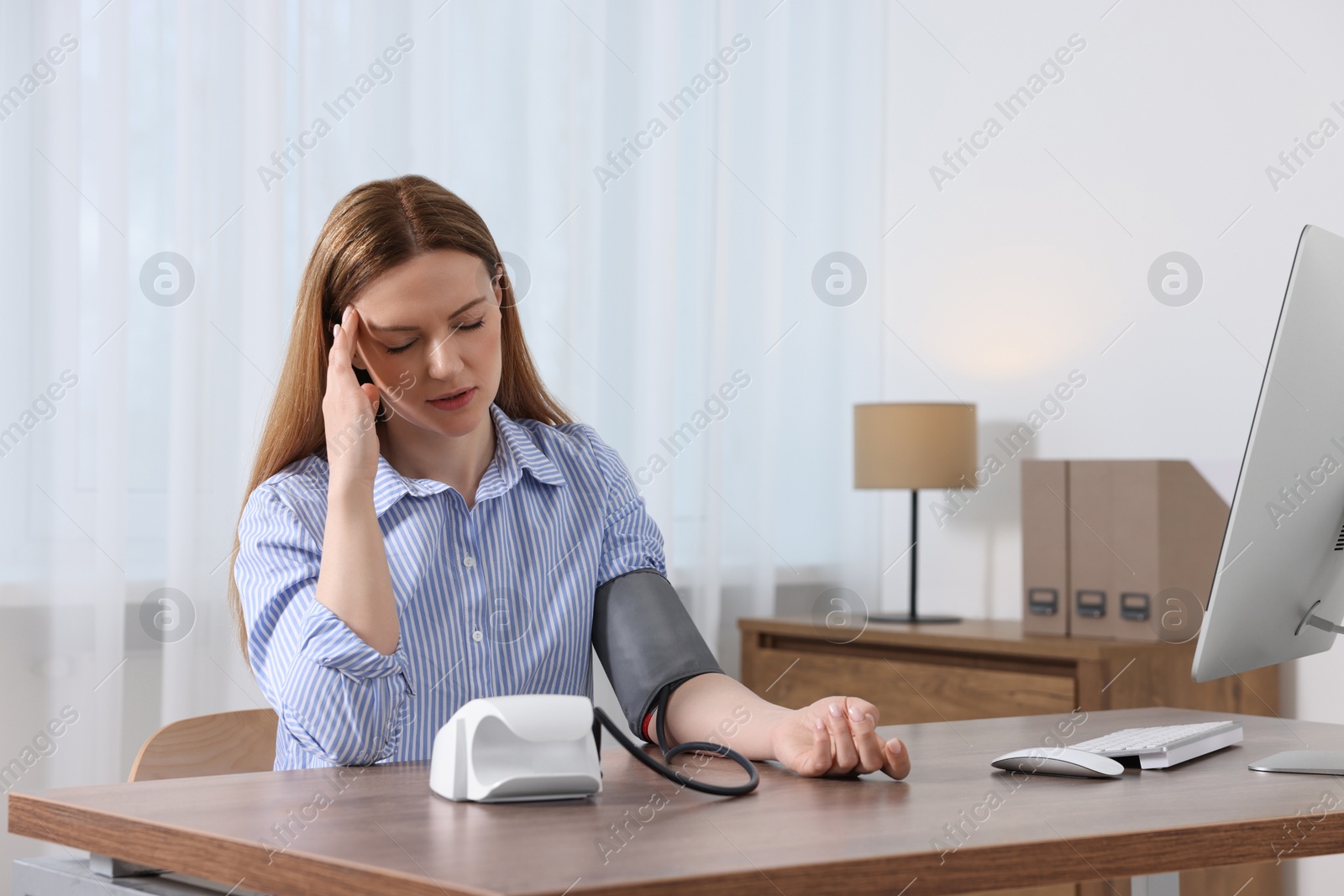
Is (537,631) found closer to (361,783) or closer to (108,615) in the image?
(361,783)

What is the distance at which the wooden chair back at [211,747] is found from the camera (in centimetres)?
143

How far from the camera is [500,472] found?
1591 millimetres

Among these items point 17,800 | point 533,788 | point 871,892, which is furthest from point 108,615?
point 871,892

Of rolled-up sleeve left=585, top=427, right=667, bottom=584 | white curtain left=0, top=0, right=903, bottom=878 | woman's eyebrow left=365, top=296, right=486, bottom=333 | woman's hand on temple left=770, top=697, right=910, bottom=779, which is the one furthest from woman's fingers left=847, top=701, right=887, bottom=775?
white curtain left=0, top=0, right=903, bottom=878

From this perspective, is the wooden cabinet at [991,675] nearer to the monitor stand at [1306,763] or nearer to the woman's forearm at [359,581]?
the monitor stand at [1306,763]

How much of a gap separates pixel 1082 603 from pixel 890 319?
121cm

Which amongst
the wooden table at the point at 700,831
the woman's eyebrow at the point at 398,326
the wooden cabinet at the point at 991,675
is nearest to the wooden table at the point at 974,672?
the wooden cabinet at the point at 991,675

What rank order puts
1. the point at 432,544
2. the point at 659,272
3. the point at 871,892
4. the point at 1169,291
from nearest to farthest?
1. the point at 871,892
2. the point at 432,544
3. the point at 1169,291
4. the point at 659,272

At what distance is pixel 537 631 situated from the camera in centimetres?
152

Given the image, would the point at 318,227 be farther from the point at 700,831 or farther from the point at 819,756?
the point at 700,831

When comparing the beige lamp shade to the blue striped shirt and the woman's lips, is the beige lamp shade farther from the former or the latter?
the woman's lips

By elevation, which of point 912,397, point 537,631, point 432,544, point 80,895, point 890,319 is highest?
point 890,319

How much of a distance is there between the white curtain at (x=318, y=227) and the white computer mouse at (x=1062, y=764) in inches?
71.5

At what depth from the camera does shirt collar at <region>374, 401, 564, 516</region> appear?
4.91ft
